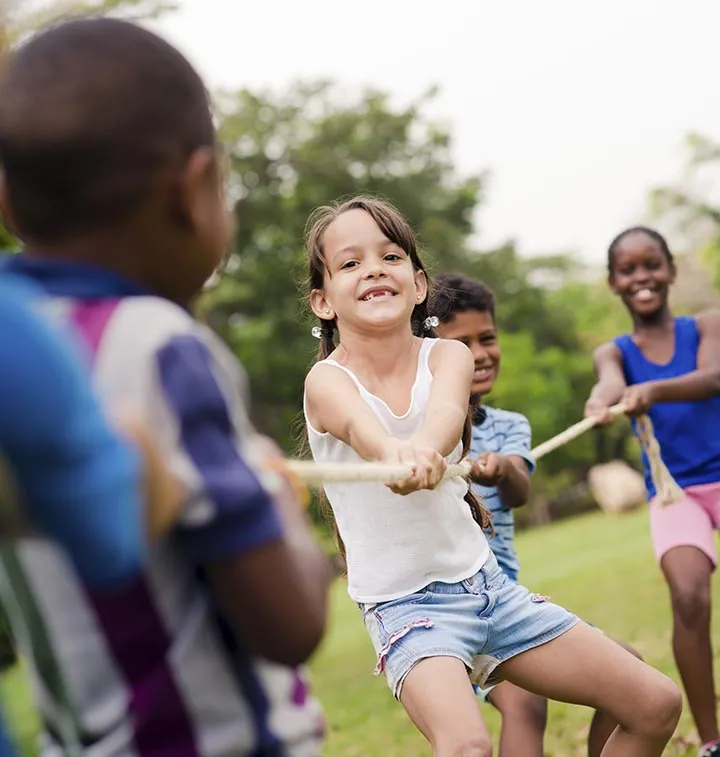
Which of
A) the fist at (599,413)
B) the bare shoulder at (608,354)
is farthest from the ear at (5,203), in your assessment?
the bare shoulder at (608,354)

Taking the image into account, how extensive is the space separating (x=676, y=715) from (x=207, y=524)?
200cm

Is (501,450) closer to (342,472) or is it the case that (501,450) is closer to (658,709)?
(658,709)

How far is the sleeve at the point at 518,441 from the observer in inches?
166

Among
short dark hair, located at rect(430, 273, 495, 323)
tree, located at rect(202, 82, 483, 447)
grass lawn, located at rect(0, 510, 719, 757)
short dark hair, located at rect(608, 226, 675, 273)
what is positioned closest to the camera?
short dark hair, located at rect(430, 273, 495, 323)

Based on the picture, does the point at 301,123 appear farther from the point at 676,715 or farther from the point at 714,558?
the point at 676,715

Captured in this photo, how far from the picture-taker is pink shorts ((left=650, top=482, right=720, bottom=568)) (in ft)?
15.5

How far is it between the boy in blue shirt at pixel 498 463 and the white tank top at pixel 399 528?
0.71 meters

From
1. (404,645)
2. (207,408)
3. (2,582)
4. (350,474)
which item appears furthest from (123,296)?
(404,645)

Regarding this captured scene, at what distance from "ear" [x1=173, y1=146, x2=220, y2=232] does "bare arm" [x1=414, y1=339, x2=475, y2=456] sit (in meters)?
1.42

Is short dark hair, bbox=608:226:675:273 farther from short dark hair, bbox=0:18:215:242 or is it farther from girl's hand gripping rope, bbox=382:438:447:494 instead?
short dark hair, bbox=0:18:215:242

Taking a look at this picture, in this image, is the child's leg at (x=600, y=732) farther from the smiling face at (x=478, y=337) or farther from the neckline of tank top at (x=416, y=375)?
the neckline of tank top at (x=416, y=375)

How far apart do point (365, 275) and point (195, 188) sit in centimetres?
179

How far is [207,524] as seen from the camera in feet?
4.68

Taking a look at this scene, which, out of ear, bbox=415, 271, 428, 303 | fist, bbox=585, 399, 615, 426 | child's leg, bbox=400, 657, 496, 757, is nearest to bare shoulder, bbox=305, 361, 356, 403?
ear, bbox=415, 271, 428, 303
